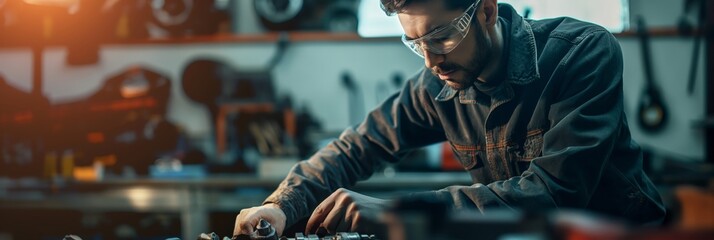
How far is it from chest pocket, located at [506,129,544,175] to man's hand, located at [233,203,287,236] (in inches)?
18.4

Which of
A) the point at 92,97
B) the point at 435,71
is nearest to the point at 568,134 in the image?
the point at 435,71

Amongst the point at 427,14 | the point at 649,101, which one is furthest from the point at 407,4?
the point at 649,101

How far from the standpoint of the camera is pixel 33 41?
3.64 m

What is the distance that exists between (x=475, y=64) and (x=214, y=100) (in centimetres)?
307

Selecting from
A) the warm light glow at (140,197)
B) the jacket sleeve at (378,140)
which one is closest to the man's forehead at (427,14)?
the jacket sleeve at (378,140)

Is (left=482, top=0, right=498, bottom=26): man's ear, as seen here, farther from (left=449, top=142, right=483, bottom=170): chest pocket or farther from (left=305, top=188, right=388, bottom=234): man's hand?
(left=305, top=188, right=388, bottom=234): man's hand

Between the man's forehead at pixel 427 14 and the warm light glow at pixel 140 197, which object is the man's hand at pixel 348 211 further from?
the warm light glow at pixel 140 197

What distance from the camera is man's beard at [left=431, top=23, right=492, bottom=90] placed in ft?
5.08

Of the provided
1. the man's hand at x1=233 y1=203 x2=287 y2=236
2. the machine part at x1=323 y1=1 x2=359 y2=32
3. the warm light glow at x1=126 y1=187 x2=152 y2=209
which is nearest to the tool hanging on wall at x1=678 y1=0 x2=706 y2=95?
the machine part at x1=323 y1=1 x2=359 y2=32

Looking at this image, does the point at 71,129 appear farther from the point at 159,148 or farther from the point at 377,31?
the point at 377,31

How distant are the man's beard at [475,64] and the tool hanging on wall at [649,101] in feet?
9.83

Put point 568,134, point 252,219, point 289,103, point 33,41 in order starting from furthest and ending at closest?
1. point 289,103
2. point 33,41
3. point 252,219
4. point 568,134

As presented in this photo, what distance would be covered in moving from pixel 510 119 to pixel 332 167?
404 mm

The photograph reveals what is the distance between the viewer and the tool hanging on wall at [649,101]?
14.1 feet
